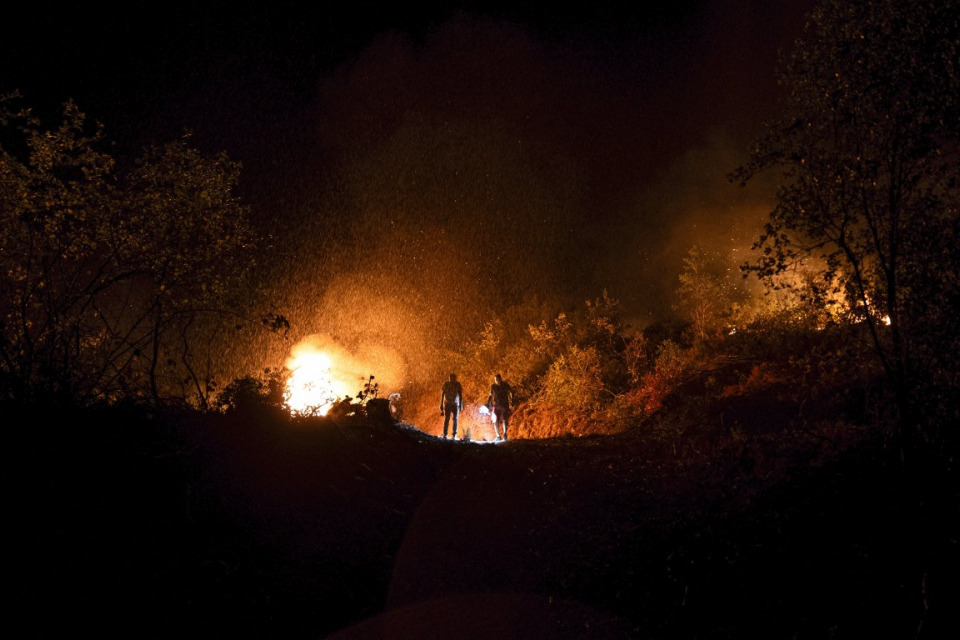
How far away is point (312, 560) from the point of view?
6652mm

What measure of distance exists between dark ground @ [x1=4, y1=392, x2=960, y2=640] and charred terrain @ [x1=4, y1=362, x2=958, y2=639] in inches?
0.9

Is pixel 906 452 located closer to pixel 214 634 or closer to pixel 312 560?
pixel 312 560

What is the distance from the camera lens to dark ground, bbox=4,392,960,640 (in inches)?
209

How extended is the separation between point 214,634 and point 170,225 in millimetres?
10959

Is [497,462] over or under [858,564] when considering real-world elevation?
over

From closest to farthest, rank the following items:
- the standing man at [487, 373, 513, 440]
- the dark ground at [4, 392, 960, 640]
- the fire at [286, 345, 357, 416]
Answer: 1. the dark ground at [4, 392, 960, 640]
2. the fire at [286, 345, 357, 416]
3. the standing man at [487, 373, 513, 440]

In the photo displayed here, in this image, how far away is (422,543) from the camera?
787cm

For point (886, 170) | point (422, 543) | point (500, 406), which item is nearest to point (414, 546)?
point (422, 543)

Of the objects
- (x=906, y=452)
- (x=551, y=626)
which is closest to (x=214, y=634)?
(x=551, y=626)

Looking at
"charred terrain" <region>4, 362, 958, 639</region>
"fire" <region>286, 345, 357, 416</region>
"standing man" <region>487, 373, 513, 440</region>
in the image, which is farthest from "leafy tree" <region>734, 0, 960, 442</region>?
"standing man" <region>487, 373, 513, 440</region>

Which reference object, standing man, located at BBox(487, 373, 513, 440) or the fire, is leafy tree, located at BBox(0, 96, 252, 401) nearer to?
the fire

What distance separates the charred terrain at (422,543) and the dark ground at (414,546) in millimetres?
23

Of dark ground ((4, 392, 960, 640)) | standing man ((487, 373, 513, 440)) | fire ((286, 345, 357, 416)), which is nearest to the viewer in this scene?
dark ground ((4, 392, 960, 640))

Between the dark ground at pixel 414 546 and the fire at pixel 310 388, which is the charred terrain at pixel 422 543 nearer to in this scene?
the dark ground at pixel 414 546
